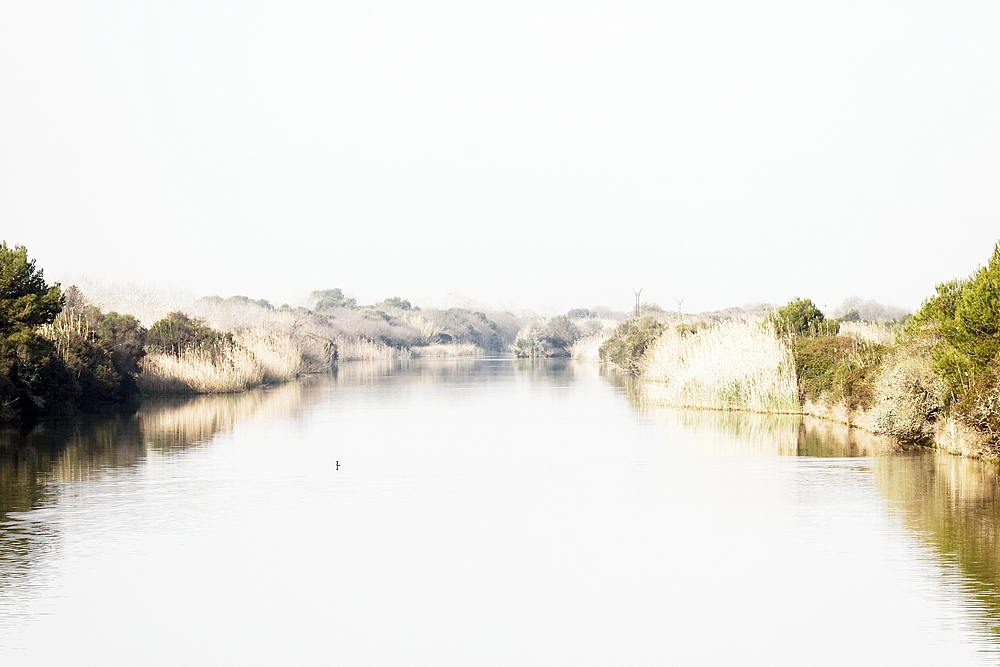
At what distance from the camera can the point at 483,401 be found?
34.8 meters

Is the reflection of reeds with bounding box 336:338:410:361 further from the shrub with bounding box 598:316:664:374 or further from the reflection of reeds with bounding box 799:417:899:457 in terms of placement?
the reflection of reeds with bounding box 799:417:899:457

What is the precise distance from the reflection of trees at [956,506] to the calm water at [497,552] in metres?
0.05

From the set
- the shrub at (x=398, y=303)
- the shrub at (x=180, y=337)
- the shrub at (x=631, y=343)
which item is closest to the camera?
the shrub at (x=180, y=337)

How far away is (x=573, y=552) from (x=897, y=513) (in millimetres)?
4225

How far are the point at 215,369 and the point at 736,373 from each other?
1686cm

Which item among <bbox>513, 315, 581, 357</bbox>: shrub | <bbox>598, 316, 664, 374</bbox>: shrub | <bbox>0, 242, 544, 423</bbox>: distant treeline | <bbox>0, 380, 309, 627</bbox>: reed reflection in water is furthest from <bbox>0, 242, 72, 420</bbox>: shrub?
<bbox>513, 315, 581, 357</bbox>: shrub

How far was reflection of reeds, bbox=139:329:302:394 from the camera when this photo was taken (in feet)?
122

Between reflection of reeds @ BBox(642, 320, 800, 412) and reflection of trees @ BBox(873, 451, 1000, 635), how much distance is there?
775 cm

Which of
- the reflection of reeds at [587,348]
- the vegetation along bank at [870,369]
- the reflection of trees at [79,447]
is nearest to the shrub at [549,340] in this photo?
the reflection of reeds at [587,348]

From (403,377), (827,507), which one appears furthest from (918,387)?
(403,377)

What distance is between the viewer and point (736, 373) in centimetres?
2933

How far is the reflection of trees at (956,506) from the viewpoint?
11.0 meters

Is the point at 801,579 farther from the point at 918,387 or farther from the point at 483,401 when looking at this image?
the point at 483,401

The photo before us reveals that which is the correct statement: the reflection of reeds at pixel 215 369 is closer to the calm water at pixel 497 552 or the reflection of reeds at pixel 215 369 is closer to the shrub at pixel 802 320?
the calm water at pixel 497 552
